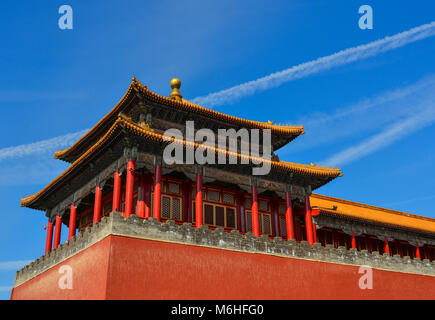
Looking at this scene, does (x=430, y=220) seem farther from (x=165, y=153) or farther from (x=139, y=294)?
(x=139, y=294)

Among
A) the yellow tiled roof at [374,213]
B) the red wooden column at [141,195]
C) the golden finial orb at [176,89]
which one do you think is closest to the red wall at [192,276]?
the red wooden column at [141,195]

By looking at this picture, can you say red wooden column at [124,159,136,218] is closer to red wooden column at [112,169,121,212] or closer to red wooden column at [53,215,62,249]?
red wooden column at [112,169,121,212]

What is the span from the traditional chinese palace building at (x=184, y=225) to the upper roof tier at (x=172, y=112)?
0.20ft

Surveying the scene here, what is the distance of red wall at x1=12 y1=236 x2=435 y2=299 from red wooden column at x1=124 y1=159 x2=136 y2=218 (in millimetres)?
2043

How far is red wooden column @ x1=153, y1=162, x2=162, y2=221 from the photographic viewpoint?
19.2m

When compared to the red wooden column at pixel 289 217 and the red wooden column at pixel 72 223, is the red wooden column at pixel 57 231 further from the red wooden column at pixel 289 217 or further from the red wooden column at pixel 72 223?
the red wooden column at pixel 289 217

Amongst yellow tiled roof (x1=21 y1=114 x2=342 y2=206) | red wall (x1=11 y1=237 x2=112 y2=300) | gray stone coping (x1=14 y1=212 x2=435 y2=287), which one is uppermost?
yellow tiled roof (x1=21 y1=114 x2=342 y2=206)

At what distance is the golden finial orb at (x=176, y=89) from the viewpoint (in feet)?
79.7

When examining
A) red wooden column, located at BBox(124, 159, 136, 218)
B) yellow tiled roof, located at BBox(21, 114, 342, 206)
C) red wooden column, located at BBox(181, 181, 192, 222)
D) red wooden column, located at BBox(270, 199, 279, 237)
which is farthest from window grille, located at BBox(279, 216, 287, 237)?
red wooden column, located at BBox(124, 159, 136, 218)

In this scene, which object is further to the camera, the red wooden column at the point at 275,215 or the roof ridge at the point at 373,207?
the roof ridge at the point at 373,207

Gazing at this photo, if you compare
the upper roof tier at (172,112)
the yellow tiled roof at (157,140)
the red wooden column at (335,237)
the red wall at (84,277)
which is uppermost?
the upper roof tier at (172,112)

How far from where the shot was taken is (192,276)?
17391 mm

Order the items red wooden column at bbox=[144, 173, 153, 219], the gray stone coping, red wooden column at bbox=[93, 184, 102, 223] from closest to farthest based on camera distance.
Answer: the gray stone coping < red wooden column at bbox=[144, 173, 153, 219] < red wooden column at bbox=[93, 184, 102, 223]
